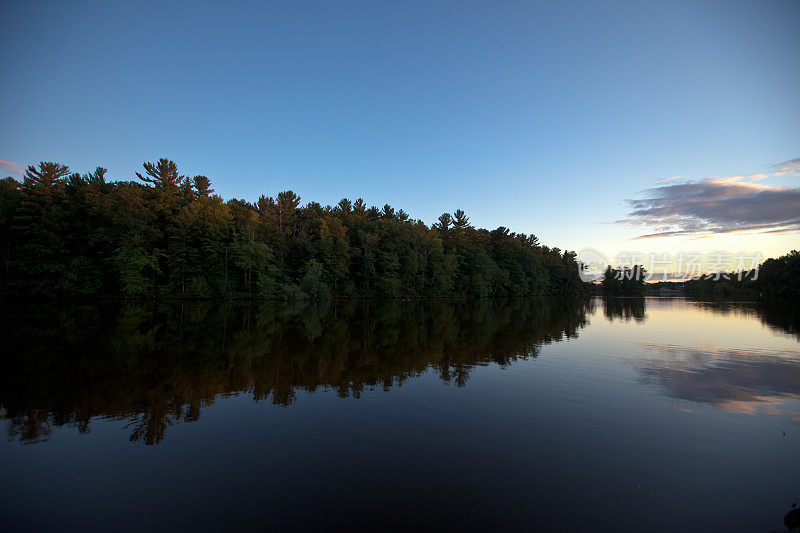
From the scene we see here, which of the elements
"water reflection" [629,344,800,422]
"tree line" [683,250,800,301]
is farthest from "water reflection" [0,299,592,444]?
"tree line" [683,250,800,301]

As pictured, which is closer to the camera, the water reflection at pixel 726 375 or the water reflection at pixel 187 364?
the water reflection at pixel 187 364

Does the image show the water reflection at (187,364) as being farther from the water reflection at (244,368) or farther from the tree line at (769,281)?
the tree line at (769,281)

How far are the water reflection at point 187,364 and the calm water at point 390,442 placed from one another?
102 millimetres

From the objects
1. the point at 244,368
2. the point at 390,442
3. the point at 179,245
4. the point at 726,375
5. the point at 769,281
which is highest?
the point at 179,245

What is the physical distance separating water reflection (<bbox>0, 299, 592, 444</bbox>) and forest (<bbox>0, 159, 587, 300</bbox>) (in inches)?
1240

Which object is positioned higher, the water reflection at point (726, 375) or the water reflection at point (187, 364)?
the water reflection at point (187, 364)

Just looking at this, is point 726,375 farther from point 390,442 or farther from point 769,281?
point 769,281

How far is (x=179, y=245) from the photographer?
54219 mm

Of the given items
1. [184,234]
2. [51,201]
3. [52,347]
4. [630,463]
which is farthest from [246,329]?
[51,201]

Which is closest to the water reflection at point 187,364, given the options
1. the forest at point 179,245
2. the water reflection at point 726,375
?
the water reflection at point 726,375

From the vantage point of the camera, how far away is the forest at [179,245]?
49.4m

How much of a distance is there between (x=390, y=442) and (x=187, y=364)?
934 cm

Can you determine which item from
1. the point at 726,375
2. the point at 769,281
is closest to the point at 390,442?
the point at 726,375

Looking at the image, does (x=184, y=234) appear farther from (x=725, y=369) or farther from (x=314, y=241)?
(x=725, y=369)
